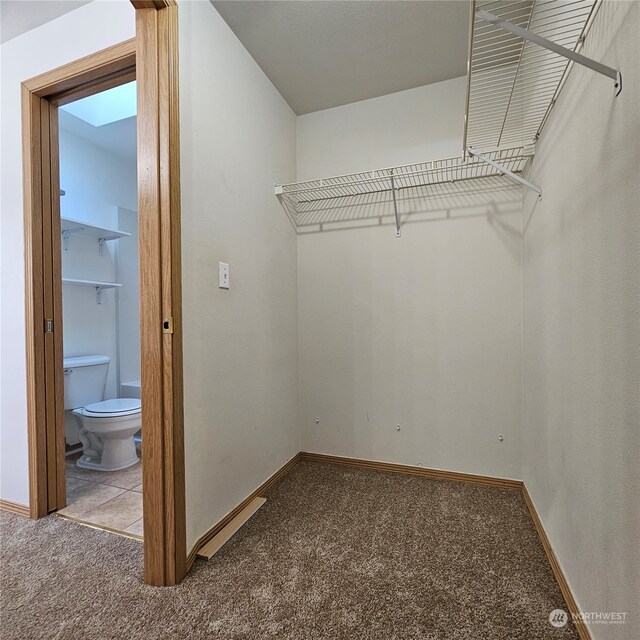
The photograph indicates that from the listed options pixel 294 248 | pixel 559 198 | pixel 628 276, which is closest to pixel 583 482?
pixel 628 276

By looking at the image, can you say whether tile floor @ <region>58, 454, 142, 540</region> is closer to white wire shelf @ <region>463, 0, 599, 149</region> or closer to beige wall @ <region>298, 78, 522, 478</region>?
beige wall @ <region>298, 78, 522, 478</region>

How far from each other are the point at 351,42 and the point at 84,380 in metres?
2.80

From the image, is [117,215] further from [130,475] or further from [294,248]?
[130,475]

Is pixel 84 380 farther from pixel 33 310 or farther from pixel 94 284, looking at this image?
pixel 33 310

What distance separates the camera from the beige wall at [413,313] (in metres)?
1.91

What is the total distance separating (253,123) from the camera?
1857 mm

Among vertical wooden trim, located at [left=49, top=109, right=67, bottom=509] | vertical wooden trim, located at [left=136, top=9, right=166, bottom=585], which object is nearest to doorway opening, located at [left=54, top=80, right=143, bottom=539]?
vertical wooden trim, located at [left=49, top=109, right=67, bottom=509]

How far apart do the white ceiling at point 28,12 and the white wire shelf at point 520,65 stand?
1.74 m

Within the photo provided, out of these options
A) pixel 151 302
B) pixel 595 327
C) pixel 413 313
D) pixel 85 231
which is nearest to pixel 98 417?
pixel 151 302

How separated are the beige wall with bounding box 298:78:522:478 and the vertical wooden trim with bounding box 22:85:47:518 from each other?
56.6 inches

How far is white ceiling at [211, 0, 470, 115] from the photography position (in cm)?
153

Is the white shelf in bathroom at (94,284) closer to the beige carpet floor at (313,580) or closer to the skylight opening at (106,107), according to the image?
the skylight opening at (106,107)

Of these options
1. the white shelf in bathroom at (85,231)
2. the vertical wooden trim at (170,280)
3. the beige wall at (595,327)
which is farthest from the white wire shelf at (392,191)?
the white shelf in bathroom at (85,231)

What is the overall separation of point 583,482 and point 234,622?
1.17 meters
